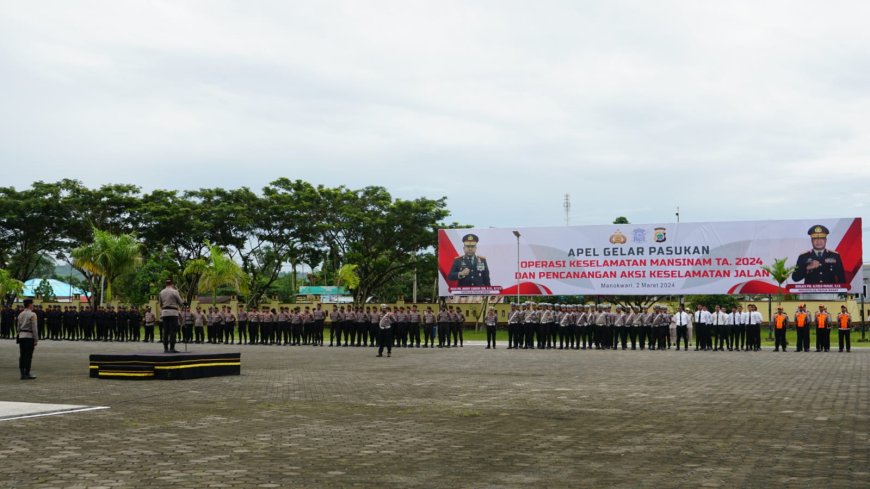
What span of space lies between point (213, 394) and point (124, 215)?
1773 inches

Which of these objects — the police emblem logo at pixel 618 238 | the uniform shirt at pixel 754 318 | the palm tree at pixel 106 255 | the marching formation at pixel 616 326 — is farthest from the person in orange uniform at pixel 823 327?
the palm tree at pixel 106 255

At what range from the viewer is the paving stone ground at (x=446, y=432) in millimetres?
7234

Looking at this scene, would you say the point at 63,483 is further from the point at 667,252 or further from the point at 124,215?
the point at 124,215

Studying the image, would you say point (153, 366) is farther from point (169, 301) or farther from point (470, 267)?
point (470, 267)

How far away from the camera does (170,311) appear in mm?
17750

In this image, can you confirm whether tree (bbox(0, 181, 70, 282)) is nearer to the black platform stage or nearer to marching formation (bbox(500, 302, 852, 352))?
marching formation (bbox(500, 302, 852, 352))

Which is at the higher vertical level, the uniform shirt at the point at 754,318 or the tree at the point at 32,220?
the tree at the point at 32,220

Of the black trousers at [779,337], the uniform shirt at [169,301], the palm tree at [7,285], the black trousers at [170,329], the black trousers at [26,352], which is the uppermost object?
the palm tree at [7,285]

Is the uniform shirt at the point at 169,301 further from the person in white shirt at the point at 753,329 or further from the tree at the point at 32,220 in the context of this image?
the tree at the point at 32,220

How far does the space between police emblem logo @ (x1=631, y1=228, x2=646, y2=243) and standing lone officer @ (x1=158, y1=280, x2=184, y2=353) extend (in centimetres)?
2729

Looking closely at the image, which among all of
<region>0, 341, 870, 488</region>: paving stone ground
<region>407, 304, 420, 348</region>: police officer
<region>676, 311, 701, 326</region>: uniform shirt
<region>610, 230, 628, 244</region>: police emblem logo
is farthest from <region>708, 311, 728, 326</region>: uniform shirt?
<region>0, 341, 870, 488</region>: paving stone ground

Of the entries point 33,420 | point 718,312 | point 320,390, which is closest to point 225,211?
point 718,312

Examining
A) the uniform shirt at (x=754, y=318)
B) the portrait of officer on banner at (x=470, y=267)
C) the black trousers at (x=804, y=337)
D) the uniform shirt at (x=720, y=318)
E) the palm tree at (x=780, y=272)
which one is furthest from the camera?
the portrait of officer on banner at (x=470, y=267)

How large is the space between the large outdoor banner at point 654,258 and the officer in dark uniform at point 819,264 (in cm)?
4
